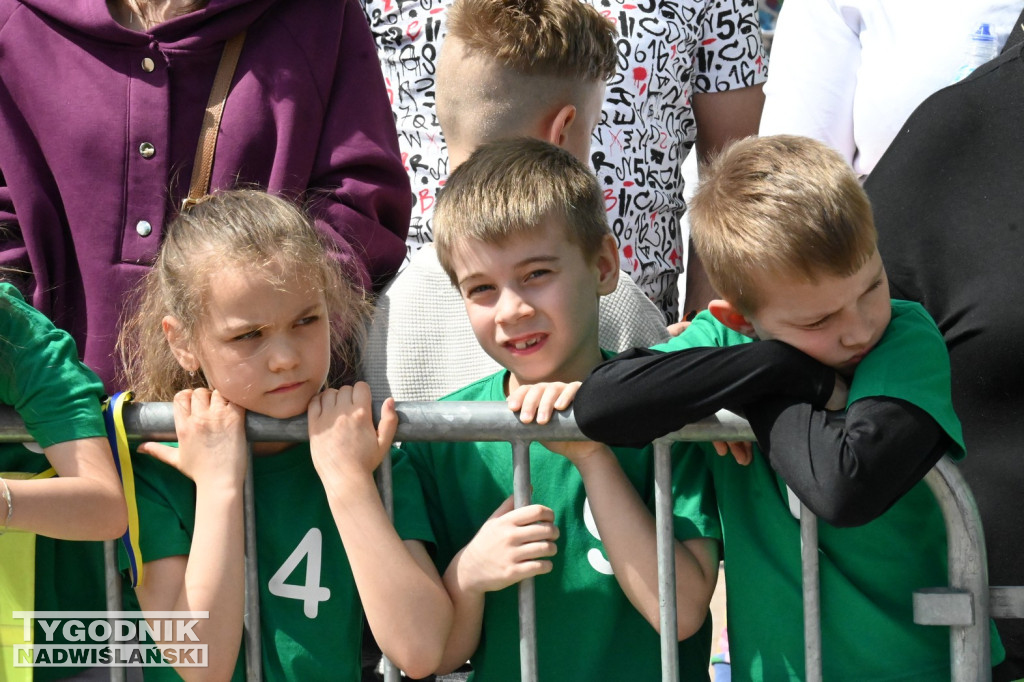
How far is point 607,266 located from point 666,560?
67 centimetres

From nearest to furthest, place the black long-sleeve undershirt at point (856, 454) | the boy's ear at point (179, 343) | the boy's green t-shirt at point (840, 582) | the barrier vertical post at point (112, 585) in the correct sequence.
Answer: the black long-sleeve undershirt at point (856, 454)
the boy's green t-shirt at point (840, 582)
the barrier vertical post at point (112, 585)
the boy's ear at point (179, 343)

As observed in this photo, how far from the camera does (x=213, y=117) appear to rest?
292 cm

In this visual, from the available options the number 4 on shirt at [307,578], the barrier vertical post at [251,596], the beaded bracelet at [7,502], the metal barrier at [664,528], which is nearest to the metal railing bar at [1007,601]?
the metal barrier at [664,528]

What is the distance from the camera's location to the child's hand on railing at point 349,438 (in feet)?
7.66

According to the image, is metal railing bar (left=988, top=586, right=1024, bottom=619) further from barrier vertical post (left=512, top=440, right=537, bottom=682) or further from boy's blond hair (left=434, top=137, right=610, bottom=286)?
boy's blond hair (left=434, top=137, right=610, bottom=286)

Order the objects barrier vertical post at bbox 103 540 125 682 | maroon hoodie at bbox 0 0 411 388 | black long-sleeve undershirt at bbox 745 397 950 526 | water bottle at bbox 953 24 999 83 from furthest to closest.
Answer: water bottle at bbox 953 24 999 83 < maroon hoodie at bbox 0 0 411 388 < barrier vertical post at bbox 103 540 125 682 < black long-sleeve undershirt at bbox 745 397 950 526

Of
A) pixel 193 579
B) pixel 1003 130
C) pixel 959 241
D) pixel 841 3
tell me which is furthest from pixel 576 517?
pixel 841 3

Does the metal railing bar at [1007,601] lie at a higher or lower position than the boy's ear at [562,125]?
lower

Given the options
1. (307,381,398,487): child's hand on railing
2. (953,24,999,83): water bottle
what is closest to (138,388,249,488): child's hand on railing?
(307,381,398,487): child's hand on railing

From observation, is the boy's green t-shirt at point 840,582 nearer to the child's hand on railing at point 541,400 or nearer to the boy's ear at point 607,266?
the child's hand on railing at point 541,400

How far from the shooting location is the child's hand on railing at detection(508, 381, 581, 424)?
7.41 ft

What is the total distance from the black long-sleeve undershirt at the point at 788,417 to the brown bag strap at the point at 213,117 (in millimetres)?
1088

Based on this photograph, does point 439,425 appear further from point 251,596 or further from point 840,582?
point 840,582

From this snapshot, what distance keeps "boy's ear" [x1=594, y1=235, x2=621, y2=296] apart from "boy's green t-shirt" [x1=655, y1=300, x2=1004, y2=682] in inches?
18.7
